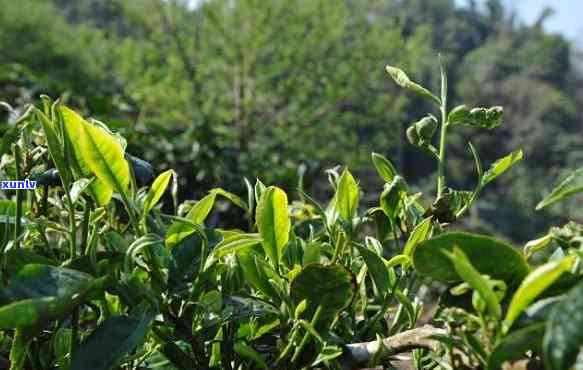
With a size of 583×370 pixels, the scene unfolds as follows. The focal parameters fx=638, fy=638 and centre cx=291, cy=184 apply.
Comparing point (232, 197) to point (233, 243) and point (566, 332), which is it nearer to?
point (233, 243)

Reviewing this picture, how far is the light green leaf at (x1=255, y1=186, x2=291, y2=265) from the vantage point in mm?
397

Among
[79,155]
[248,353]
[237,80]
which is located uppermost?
[79,155]

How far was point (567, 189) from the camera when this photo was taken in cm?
32

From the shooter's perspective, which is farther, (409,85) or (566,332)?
(409,85)

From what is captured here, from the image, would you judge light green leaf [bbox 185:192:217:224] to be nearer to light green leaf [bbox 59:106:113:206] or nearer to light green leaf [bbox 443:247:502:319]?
light green leaf [bbox 59:106:113:206]

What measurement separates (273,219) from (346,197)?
6 cm

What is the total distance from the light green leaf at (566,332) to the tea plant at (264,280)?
0.13 feet

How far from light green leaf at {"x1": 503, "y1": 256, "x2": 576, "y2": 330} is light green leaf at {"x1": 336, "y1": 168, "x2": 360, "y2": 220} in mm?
151

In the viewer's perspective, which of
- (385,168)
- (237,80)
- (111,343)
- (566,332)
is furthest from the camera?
(237,80)

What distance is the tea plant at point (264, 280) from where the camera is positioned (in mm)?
307

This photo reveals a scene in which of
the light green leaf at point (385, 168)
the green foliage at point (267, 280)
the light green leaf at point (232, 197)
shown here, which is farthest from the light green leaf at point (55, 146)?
the light green leaf at point (385, 168)

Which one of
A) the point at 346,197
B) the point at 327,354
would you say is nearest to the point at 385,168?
the point at 346,197

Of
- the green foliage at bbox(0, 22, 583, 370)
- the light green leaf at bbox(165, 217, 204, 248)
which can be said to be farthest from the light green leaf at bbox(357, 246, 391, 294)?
the light green leaf at bbox(165, 217, 204, 248)

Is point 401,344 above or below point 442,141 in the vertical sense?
below
